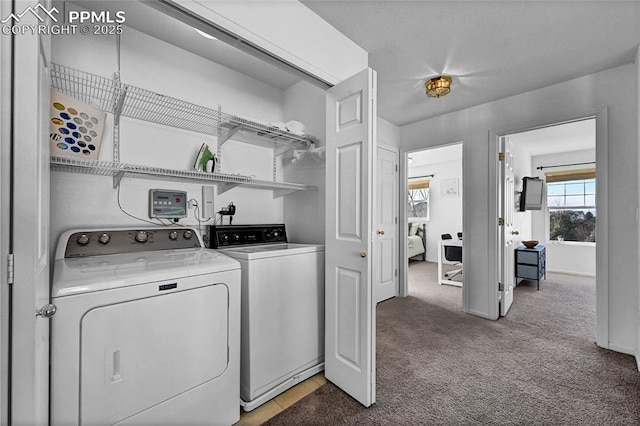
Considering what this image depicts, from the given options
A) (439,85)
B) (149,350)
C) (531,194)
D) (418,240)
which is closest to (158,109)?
(149,350)

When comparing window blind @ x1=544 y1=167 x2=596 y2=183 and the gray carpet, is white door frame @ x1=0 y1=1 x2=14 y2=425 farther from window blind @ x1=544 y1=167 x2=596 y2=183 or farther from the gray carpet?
window blind @ x1=544 y1=167 x2=596 y2=183

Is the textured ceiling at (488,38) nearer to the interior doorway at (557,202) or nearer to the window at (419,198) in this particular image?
the interior doorway at (557,202)

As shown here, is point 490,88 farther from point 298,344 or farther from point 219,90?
point 298,344

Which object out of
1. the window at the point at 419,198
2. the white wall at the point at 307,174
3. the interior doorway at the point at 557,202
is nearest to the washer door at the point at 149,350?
the white wall at the point at 307,174

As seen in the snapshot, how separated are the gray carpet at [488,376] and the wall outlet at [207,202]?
1413mm

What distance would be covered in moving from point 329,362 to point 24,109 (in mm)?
1922

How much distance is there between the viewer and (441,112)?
131 inches

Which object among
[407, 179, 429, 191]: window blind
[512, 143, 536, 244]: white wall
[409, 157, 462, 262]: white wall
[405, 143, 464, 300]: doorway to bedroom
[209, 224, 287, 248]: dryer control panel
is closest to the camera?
[209, 224, 287, 248]: dryer control panel

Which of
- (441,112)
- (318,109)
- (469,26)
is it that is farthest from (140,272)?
(441,112)

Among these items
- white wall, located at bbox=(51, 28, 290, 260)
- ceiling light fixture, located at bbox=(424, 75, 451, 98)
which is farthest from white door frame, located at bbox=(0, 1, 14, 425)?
ceiling light fixture, located at bbox=(424, 75, 451, 98)

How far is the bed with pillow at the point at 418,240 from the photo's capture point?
20.7 ft

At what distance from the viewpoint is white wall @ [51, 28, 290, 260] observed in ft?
Answer: 5.21

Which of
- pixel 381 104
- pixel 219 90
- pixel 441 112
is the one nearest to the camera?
pixel 219 90

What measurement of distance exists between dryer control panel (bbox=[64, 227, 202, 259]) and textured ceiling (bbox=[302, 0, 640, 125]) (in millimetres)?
1678
